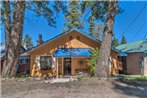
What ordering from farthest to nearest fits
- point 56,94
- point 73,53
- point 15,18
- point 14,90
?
point 73,53
point 15,18
point 14,90
point 56,94

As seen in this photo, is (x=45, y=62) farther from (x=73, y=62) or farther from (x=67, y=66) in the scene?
(x=73, y=62)

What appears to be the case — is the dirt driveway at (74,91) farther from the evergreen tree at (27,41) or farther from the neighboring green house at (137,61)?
the evergreen tree at (27,41)

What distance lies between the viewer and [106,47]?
48.3 feet

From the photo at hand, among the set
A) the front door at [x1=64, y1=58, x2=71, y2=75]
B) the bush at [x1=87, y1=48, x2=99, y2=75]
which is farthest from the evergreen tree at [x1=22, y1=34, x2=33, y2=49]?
the bush at [x1=87, y1=48, x2=99, y2=75]

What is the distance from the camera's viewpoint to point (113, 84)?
1124cm

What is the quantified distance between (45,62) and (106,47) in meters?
9.89

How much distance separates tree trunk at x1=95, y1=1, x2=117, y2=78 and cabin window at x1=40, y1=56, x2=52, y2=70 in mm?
9561

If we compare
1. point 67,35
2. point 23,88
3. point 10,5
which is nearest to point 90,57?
point 67,35

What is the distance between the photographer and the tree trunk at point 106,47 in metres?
14.4

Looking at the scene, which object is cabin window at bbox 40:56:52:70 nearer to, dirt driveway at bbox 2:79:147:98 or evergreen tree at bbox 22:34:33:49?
dirt driveway at bbox 2:79:147:98

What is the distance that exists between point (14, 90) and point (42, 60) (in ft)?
43.4

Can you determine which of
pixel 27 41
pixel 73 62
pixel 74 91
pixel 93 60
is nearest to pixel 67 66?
pixel 73 62

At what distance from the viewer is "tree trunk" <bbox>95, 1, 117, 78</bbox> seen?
14.4 meters

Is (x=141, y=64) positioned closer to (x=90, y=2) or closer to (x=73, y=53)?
(x=73, y=53)
